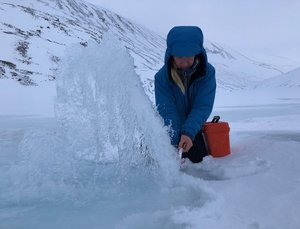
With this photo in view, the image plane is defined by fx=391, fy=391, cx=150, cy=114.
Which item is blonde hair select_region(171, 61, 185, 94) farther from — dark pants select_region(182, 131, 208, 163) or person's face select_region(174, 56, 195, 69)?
dark pants select_region(182, 131, 208, 163)

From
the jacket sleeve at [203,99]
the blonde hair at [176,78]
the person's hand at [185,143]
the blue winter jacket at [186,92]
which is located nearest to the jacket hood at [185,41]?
the blue winter jacket at [186,92]

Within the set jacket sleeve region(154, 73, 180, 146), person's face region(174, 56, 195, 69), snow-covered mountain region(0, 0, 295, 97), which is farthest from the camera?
snow-covered mountain region(0, 0, 295, 97)

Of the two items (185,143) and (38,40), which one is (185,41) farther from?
(38,40)

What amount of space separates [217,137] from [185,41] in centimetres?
113

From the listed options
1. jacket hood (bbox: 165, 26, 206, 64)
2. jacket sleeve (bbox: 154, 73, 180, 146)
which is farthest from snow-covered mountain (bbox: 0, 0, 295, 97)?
jacket sleeve (bbox: 154, 73, 180, 146)

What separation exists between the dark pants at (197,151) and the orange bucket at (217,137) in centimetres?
7

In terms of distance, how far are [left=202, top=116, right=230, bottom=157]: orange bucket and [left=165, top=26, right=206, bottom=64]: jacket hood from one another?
85cm

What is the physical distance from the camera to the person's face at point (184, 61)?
351cm

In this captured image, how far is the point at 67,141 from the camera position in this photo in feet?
13.0

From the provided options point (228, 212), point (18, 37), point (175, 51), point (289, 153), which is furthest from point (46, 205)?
point (18, 37)

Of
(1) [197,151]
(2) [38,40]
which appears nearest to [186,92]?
(1) [197,151]

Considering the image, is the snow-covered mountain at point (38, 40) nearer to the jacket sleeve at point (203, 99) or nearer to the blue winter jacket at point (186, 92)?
the blue winter jacket at point (186, 92)

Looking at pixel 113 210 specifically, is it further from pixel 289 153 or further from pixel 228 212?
pixel 289 153

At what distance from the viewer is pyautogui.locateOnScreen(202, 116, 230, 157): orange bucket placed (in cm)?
396
